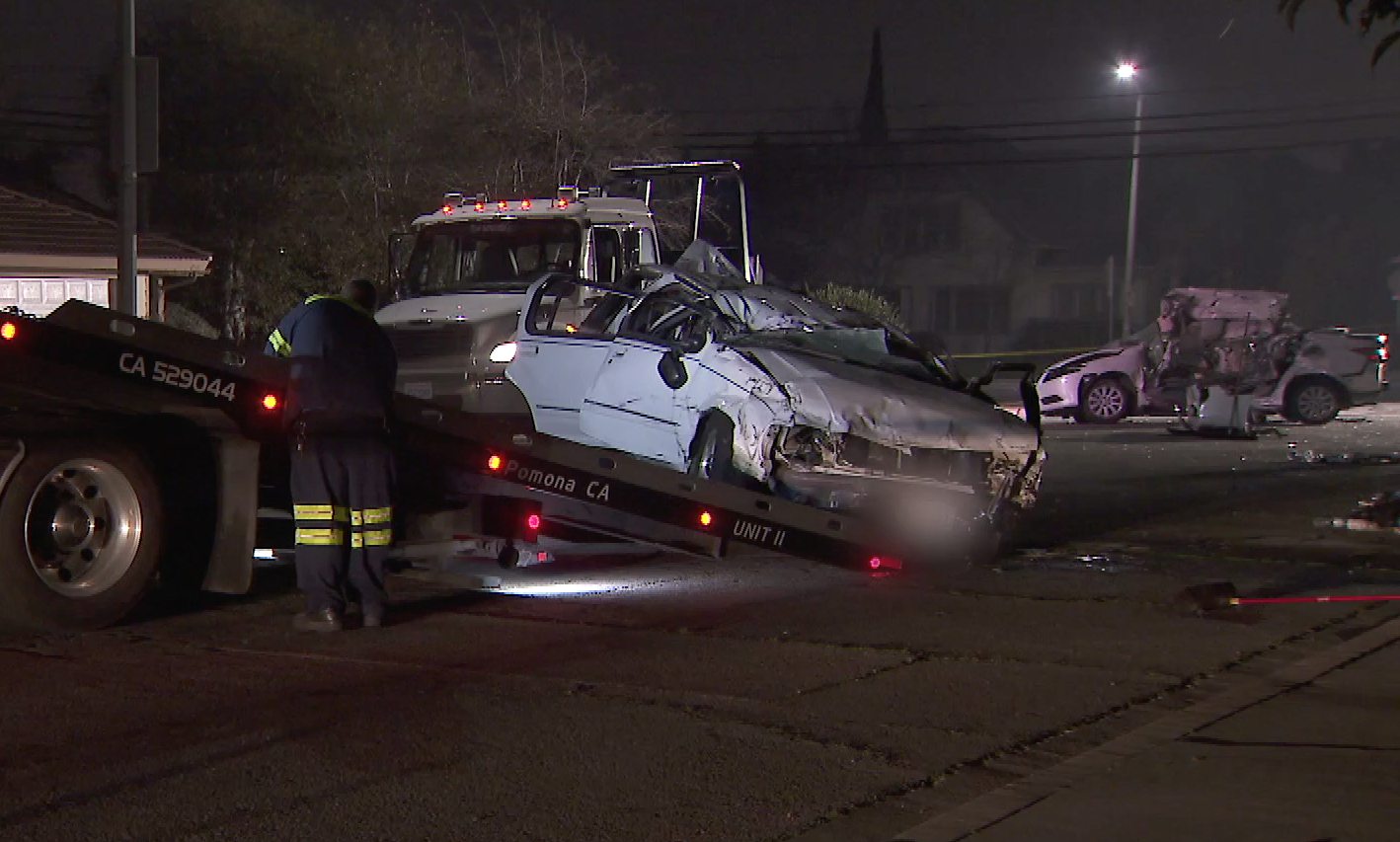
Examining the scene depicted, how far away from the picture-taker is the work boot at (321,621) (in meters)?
7.77

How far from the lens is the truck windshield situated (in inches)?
629

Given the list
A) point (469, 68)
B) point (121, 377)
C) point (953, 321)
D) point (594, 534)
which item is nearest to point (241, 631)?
point (121, 377)

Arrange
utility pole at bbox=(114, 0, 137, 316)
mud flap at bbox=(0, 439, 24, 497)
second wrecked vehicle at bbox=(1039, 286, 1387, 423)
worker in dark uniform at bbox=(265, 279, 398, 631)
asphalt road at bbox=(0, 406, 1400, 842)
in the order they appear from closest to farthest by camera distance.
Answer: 1. asphalt road at bbox=(0, 406, 1400, 842)
2. mud flap at bbox=(0, 439, 24, 497)
3. worker in dark uniform at bbox=(265, 279, 398, 631)
4. utility pole at bbox=(114, 0, 137, 316)
5. second wrecked vehicle at bbox=(1039, 286, 1387, 423)

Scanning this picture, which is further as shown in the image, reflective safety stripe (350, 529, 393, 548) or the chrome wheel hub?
reflective safety stripe (350, 529, 393, 548)

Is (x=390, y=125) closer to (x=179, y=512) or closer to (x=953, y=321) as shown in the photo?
(x=179, y=512)

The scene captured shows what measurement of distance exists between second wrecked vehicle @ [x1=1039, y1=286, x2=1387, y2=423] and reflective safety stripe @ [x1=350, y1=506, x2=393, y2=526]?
18.0 m

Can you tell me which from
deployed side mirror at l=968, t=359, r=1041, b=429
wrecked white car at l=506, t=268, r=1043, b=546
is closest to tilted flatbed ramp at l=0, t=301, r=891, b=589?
wrecked white car at l=506, t=268, r=1043, b=546

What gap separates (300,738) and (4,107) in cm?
3655

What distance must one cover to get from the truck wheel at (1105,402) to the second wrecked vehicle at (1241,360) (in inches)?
0.6

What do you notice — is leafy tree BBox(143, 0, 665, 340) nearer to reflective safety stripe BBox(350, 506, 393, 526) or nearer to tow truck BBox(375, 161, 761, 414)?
tow truck BBox(375, 161, 761, 414)

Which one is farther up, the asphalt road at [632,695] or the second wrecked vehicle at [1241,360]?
the second wrecked vehicle at [1241,360]

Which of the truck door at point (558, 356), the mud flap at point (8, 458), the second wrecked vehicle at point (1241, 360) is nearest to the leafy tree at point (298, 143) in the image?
the second wrecked vehicle at point (1241, 360)

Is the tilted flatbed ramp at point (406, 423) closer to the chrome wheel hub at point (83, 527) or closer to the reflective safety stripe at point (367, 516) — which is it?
the chrome wheel hub at point (83, 527)

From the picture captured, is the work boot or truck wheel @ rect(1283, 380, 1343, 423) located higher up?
truck wheel @ rect(1283, 380, 1343, 423)
